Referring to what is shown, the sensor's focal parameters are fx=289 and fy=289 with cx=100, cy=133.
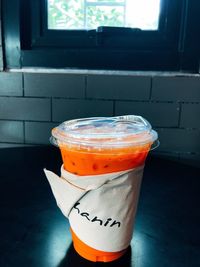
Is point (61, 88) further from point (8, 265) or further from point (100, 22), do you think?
point (8, 265)

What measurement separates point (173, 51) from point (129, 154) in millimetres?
876

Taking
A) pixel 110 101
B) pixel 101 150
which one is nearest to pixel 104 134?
pixel 101 150

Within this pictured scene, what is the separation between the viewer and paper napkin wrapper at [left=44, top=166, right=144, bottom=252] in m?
0.41

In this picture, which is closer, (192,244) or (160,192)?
(192,244)

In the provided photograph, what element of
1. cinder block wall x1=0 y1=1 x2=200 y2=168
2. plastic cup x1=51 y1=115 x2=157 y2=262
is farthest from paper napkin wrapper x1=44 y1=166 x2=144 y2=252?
cinder block wall x1=0 y1=1 x2=200 y2=168

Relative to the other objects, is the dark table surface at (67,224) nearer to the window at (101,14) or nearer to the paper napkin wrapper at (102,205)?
the paper napkin wrapper at (102,205)

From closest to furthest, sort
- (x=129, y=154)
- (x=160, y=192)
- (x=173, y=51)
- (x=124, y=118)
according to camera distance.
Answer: (x=129, y=154)
(x=124, y=118)
(x=160, y=192)
(x=173, y=51)

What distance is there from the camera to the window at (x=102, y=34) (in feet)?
3.81

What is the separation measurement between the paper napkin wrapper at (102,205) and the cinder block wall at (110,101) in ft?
2.51

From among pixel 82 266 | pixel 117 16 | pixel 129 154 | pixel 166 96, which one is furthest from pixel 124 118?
pixel 117 16

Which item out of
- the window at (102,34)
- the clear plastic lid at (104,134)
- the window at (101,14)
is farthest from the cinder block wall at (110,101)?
the clear plastic lid at (104,134)

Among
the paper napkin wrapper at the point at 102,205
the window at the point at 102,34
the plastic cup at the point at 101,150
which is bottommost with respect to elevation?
the paper napkin wrapper at the point at 102,205

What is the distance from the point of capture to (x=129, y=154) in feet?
1.34

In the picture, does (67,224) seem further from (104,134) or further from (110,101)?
(110,101)
